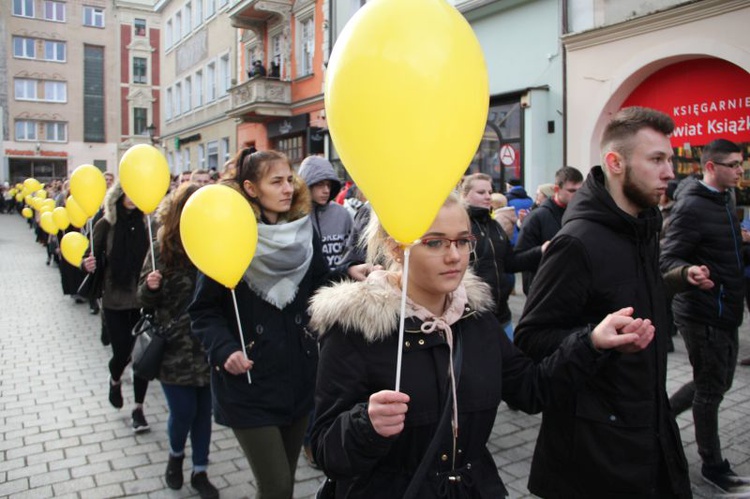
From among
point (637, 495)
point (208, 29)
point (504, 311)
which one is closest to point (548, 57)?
point (504, 311)

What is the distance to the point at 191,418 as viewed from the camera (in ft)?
13.0

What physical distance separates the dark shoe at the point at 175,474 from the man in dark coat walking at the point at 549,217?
3.12m

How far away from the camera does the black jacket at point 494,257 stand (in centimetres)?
481

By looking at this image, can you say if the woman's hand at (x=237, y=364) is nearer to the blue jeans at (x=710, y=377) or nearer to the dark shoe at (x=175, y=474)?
the dark shoe at (x=175, y=474)

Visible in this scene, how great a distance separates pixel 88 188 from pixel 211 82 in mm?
25697

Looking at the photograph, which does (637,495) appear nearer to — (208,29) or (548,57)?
(548,57)

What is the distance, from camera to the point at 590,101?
38.0 ft

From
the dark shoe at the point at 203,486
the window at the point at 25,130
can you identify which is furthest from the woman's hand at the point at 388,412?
the window at the point at 25,130

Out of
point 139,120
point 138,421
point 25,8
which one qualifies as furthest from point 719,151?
point 25,8

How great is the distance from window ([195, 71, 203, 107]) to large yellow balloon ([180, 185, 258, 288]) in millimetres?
31020

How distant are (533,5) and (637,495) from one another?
11.9 meters

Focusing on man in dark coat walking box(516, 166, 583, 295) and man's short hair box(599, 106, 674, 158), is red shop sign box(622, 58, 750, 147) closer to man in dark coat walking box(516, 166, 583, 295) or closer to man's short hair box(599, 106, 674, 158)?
man in dark coat walking box(516, 166, 583, 295)

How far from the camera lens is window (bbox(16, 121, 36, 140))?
50250mm

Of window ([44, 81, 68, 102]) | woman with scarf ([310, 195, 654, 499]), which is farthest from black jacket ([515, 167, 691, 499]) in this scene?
window ([44, 81, 68, 102])
